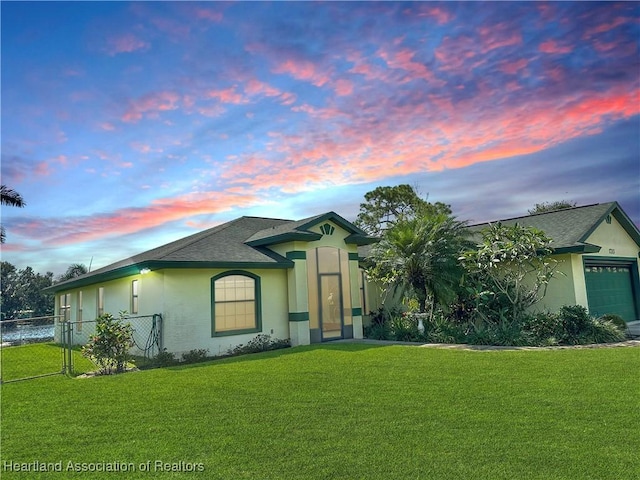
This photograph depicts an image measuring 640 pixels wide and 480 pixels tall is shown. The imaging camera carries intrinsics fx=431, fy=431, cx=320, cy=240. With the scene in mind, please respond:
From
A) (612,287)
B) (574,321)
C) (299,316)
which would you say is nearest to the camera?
(574,321)

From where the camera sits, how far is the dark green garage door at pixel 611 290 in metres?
16.9

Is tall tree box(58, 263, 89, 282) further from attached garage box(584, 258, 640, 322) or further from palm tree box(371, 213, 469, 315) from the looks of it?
attached garage box(584, 258, 640, 322)

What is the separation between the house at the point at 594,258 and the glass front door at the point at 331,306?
745 cm

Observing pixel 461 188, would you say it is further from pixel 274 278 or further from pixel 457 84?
pixel 274 278

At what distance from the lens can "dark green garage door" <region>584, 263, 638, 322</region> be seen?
16.9m

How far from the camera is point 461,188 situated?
21.4m

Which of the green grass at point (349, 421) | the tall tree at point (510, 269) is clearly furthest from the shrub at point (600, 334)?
the green grass at point (349, 421)

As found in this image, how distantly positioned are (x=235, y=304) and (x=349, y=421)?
862 centimetres

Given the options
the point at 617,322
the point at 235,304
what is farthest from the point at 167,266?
the point at 617,322

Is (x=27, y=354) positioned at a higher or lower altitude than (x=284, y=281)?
lower

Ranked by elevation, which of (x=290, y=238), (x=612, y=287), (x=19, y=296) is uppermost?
(x=290, y=238)

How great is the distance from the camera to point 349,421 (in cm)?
591

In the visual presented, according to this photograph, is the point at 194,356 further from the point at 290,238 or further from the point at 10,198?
the point at 10,198

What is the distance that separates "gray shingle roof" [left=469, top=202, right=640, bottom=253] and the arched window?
10770 mm
